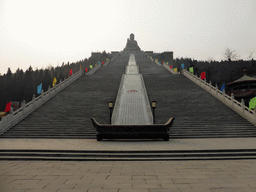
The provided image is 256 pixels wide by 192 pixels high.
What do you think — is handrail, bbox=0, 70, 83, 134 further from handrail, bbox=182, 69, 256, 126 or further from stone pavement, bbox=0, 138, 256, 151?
handrail, bbox=182, 69, 256, 126

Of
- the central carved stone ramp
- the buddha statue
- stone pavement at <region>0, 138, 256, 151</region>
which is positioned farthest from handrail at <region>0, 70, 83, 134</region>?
the buddha statue

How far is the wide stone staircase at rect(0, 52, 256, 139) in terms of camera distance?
1339 cm

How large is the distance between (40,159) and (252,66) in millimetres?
59936

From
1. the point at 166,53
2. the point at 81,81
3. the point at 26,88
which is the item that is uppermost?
the point at 166,53

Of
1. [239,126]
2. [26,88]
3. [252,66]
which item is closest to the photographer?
[239,126]

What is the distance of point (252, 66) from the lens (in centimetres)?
5456

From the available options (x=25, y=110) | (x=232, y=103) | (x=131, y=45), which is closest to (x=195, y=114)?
(x=232, y=103)

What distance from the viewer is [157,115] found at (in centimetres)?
1638
